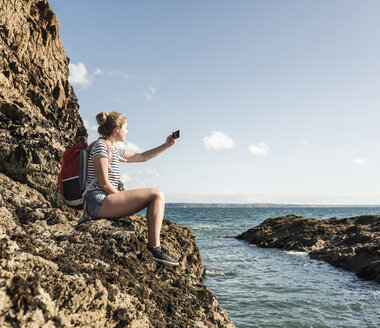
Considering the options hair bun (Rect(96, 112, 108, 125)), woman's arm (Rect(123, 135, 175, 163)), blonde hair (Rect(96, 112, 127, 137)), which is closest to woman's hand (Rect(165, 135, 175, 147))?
woman's arm (Rect(123, 135, 175, 163))

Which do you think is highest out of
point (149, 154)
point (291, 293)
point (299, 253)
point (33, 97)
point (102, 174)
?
point (33, 97)

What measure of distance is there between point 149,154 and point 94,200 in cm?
A: 159

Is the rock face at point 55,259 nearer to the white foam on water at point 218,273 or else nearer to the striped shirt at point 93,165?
the striped shirt at point 93,165

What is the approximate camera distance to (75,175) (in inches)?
165

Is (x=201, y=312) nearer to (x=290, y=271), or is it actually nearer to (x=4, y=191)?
(x=4, y=191)

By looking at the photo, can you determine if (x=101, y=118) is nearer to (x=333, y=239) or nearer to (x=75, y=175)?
(x=75, y=175)

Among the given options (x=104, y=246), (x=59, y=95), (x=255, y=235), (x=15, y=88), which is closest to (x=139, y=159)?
(x=104, y=246)

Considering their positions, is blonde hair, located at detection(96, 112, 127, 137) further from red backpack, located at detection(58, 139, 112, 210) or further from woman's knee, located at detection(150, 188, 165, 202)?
woman's knee, located at detection(150, 188, 165, 202)

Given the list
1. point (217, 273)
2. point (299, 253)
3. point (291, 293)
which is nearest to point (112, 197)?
→ point (291, 293)

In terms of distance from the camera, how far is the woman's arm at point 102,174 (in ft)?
12.9

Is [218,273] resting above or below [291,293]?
below

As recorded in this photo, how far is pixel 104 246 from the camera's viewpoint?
3592 millimetres

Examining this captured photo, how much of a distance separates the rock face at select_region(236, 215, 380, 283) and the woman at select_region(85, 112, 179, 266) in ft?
32.7

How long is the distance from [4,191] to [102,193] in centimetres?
145
